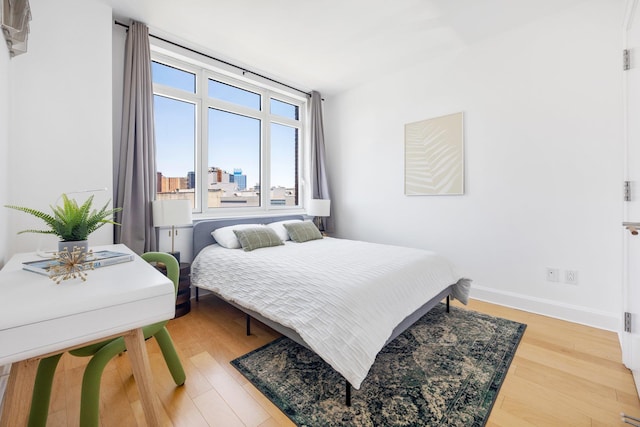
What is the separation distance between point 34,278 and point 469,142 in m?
3.60

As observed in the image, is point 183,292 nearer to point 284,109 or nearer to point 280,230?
point 280,230

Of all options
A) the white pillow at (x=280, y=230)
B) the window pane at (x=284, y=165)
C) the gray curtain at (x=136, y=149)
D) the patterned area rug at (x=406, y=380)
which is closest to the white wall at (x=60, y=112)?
the gray curtain at (x=136, y=149)

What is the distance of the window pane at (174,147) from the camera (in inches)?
120

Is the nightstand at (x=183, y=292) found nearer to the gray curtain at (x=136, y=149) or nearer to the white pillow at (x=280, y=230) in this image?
the gray curtain at (x=136, y=149)

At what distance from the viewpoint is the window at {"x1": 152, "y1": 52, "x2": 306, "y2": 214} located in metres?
3.10

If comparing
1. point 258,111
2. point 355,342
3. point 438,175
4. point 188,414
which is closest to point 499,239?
point 438,175

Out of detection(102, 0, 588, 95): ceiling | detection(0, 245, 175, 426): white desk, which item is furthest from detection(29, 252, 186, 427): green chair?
detection(102, 0, 588, 95): ceiling

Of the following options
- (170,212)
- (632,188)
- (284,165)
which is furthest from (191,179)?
(632,188)

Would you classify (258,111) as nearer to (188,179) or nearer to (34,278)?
(188,179)

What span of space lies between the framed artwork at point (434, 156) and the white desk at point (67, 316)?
307 centimetres

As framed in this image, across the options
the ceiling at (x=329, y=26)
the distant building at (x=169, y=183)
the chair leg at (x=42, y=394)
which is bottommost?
the chair leg at (x=42, y=394)

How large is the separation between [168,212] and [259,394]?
184 cm

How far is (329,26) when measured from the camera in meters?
2.66

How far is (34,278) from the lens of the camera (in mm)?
1058
